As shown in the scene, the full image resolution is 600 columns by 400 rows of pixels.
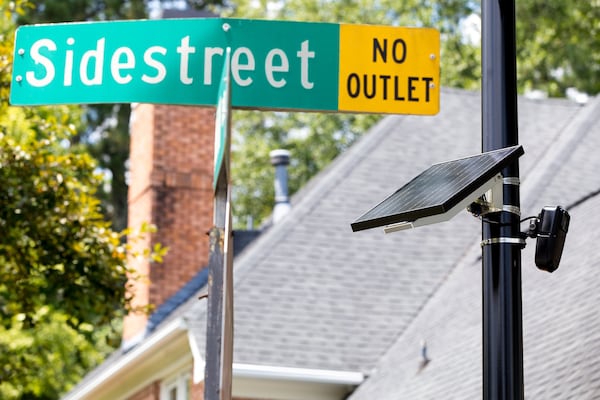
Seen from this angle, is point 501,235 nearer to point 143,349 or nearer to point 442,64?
point 143,349

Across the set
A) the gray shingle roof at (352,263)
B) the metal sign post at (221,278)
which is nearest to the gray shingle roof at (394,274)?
the gray shingle roof at (352,263)

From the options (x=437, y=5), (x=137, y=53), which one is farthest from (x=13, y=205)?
(x=437, y=5)

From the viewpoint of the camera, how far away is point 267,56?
5.36 m

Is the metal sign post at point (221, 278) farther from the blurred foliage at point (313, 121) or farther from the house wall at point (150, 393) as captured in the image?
the blurred foliage at point (313, 121)

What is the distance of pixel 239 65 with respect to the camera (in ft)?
17.5

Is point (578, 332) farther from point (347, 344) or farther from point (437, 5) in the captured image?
point (437, 5)

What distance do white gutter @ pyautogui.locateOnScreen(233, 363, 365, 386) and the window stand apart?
7.32ft

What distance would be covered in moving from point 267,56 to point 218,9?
3724 cm

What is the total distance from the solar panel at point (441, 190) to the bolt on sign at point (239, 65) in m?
0.67

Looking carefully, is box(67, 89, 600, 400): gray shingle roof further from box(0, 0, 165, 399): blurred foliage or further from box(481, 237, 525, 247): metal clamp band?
box(481, 237, 525, 247): metal clamp band

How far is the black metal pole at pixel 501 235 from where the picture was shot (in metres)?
4.55

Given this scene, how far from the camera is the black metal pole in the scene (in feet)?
14.9

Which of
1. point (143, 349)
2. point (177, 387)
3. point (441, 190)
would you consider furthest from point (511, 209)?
point (177, 387)

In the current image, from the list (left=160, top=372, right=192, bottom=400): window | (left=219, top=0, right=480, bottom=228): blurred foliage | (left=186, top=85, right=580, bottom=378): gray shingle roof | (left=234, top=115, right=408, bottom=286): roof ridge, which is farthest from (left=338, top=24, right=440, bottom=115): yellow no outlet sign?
(left=219, top=0, right=480, bottom=228): blurred foliage
